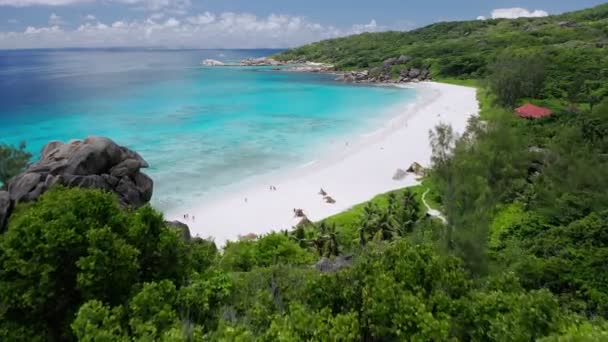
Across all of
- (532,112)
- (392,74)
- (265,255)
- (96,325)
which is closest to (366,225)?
(265,255)

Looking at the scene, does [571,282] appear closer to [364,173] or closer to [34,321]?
[34,321]

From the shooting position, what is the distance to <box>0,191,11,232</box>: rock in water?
79.4 ft

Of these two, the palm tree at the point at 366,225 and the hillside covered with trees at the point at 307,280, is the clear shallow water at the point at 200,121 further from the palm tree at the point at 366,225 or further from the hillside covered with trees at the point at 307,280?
the hillside covered with trees at the point at 307,280

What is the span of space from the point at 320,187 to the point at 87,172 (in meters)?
21.8

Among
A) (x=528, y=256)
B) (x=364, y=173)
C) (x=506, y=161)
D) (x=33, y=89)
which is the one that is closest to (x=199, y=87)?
(x=33, y=89)

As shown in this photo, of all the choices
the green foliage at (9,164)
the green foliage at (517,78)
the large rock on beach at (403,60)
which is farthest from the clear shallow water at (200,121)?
the large rock on beach at (403,60)

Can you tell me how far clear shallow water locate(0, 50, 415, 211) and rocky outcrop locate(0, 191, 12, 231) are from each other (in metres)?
13.4

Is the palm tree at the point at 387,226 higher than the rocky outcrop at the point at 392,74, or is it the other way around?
the rocky outcrop at the point at 392,74

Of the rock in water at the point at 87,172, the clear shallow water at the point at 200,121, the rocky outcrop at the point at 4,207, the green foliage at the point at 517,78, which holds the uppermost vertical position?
the green foliage at the point at 517,78

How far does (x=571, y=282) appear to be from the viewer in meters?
16.4

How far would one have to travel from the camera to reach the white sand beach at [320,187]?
34.0 metres

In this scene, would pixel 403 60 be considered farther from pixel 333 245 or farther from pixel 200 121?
pixel 333 245

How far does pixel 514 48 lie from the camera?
11194cm

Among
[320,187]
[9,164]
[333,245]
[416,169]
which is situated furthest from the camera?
[416,169]
